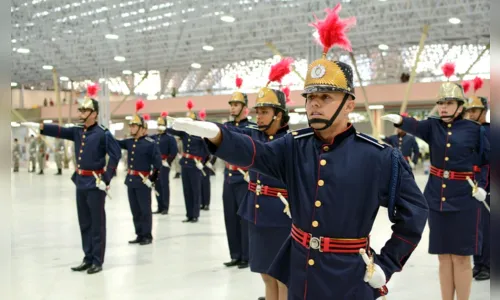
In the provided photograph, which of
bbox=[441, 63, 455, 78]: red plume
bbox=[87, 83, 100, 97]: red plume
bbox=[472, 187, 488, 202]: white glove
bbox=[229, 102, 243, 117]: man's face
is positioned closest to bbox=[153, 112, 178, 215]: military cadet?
bbox=[87, 83, 100, 97]: red plume

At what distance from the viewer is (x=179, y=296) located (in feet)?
15.5

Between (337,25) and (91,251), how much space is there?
14.2 ft

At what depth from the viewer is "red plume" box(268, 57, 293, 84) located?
360 centimetres

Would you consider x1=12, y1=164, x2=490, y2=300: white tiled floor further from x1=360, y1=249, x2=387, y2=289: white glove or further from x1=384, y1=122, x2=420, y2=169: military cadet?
x1=384, y1=122, x2=420, y2=169: military cadet

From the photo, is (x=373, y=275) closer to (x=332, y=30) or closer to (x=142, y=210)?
(x=332, y=30)

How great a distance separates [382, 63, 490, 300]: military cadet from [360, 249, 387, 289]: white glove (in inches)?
79.1

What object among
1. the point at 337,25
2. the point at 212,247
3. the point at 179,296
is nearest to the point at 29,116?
the point at 212,247

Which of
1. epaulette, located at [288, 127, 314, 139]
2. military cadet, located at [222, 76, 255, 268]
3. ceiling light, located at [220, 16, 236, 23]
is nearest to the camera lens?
epaulette, located at [288, 127, 314, 139]

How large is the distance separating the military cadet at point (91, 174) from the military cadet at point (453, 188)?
3.09 meters

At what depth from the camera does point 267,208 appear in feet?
Result: 12.2

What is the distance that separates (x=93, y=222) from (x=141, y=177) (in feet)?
5.74

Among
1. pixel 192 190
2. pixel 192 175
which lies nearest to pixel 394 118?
pixel 192 190

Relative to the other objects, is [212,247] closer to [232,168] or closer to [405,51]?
[232,168]

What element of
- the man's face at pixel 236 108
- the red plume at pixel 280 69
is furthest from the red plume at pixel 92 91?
the red plume at pixel 280 69
